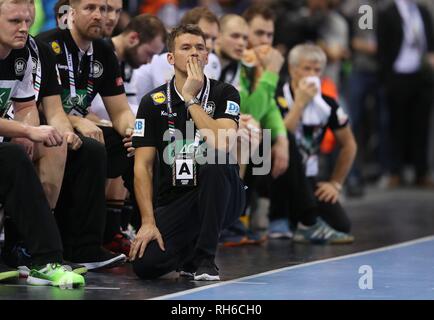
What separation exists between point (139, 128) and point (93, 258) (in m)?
0.91

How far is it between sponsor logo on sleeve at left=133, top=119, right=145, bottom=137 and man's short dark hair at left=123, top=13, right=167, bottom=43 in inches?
63.4

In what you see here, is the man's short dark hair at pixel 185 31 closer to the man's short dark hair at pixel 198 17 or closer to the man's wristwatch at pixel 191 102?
the man's wristwatch at pixel 191 102

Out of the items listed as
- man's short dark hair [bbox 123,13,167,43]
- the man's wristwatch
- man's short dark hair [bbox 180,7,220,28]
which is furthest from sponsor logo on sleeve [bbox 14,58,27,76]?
man's short dark hair [bbox 180,7,220,28]

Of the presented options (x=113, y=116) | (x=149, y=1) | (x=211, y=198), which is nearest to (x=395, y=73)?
(x=149, y=1)

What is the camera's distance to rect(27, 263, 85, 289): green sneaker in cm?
607

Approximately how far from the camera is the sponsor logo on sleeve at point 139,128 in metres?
6.55

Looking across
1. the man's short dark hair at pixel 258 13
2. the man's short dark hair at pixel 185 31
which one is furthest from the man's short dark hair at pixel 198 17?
the man's short dark hair at pixel 185 31

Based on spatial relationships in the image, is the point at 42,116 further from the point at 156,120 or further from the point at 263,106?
the point at 263,106

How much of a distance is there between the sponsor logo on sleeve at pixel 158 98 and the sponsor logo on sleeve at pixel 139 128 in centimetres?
14

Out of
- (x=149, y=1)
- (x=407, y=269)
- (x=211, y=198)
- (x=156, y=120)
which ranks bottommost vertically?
(x=407, y=269)

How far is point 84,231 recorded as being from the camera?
22.5 feet

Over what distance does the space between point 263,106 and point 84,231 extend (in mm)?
2097

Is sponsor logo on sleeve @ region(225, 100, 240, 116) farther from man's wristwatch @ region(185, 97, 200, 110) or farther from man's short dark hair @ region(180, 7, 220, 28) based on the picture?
man's short dark hair @ region(180, 7, 220, 28)
